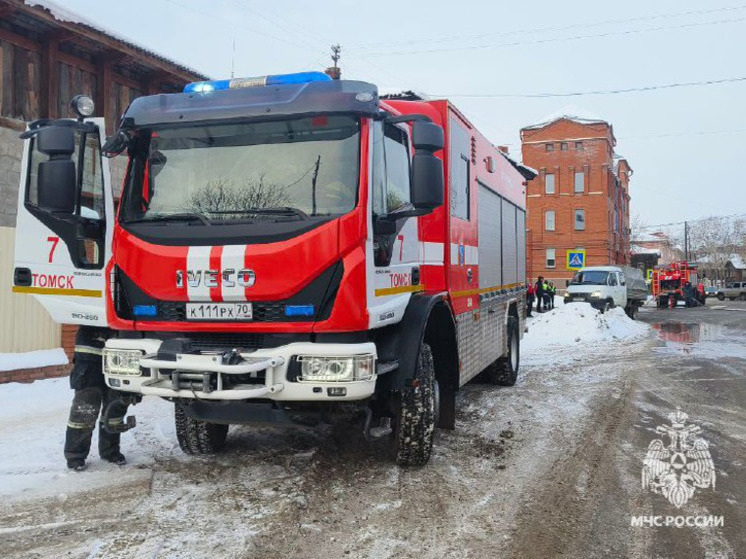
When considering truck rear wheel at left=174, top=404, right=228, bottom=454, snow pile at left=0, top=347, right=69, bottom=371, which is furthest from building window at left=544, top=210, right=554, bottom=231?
truck rear wheel at left=174, top=404, right=228, bottom=454

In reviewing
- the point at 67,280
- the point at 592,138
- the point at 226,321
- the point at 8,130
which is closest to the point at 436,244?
the point at 226,321

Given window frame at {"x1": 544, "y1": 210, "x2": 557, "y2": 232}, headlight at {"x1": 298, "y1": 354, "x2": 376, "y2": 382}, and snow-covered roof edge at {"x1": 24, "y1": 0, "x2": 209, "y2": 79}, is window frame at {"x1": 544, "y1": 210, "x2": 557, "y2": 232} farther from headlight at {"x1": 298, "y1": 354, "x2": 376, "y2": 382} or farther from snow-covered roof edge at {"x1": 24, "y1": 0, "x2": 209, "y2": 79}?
headlight at {"x1": 298, "y1": 354, "x2": 376, "y2": 382}

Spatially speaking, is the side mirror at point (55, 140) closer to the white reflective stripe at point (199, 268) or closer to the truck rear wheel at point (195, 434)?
the white reflective stripe at point (199, 268)

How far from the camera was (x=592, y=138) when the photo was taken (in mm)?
54781

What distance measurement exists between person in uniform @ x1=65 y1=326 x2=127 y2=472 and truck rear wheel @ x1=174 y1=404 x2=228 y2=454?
50 cm

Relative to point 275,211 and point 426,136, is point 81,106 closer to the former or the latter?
point 275,211

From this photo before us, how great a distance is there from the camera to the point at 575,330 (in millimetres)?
16719

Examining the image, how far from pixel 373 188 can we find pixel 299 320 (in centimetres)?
104

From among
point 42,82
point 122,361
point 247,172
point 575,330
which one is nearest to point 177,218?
point 247,172

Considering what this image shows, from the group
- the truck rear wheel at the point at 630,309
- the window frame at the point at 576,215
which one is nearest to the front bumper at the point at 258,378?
the truck rear wheel at the point at 630,309

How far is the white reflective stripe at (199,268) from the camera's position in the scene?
407 cm

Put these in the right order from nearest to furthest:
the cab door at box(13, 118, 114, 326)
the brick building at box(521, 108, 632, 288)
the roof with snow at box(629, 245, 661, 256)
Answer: the cab door at box(13, 118, 114, 326) → the brick building at box(521, 108, 632, 288) → the roof with snow at box(629, 245, 661, 256)

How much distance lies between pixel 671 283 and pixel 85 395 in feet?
131

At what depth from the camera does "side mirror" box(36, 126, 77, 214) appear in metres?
4.23
